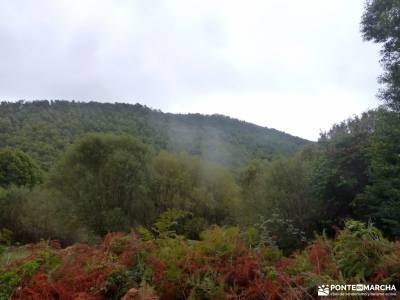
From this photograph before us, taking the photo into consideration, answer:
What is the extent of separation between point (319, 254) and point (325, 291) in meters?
0.93

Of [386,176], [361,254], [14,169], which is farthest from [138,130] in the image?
[361,254]

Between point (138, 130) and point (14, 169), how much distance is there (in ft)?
85.2

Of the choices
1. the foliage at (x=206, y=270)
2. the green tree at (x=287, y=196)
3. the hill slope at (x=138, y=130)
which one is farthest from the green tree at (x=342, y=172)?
the hill slope at (x=138, y=130)

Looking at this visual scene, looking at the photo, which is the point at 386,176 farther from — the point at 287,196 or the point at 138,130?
the point at 138,130

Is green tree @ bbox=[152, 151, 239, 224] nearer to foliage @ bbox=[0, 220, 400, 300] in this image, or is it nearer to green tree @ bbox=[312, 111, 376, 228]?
green tree @ bbox=[312, 111, 376, 228]

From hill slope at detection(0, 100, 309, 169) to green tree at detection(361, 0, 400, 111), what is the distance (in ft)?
105

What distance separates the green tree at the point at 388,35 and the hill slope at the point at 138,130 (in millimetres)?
32071

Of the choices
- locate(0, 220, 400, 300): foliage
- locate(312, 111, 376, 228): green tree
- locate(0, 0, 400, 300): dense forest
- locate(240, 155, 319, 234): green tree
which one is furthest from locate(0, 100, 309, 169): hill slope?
locate(0, 220, 400, 300): foliage

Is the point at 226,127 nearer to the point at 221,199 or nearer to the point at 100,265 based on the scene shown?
the point at 221,199

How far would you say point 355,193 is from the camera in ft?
54.4

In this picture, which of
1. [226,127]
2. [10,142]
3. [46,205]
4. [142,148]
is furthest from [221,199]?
[226,127]

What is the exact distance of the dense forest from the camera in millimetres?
3711

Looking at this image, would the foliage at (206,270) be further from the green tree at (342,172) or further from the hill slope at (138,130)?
the hill slope at (138,130)

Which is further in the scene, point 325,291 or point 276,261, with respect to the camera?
point 276,261
